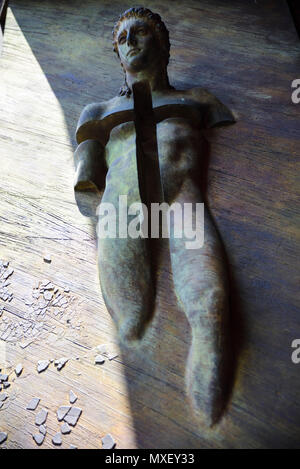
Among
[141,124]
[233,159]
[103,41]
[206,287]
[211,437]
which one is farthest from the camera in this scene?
[103,41]

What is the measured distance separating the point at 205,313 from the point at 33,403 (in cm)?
60

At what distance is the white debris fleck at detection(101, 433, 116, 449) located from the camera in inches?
49.0

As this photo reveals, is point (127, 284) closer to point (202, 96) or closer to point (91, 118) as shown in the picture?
point (91, 118)

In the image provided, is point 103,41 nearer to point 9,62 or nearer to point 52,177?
point 9,62

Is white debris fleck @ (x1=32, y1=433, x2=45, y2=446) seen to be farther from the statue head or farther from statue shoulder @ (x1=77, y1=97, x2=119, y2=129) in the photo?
Result: the statue head

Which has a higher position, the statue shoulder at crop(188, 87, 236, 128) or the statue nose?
the statue nose

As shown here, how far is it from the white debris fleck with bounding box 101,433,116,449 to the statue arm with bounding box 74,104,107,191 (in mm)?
941

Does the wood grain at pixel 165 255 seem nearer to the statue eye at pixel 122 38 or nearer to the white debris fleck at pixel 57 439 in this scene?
the white debris fleck at pixel 57 439

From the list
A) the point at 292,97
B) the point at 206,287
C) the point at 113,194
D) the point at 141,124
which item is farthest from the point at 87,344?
the point at 292,97

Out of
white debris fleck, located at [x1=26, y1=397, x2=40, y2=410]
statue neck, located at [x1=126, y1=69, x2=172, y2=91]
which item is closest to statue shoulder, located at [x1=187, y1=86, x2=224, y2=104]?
statue neck, located at [x1=126, y1=69, x2=172, y2=91]

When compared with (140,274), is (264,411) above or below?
below

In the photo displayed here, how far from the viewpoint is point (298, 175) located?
172cm

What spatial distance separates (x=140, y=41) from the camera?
6.20 ft

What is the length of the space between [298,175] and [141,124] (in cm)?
64
